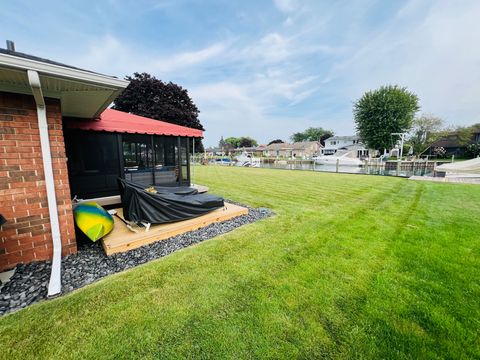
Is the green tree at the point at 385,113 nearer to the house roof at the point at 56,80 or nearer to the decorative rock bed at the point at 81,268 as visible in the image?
the decorative rock bed at the point at 81,268

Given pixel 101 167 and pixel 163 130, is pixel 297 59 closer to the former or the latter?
pixel 163 130

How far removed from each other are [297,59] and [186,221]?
1550 cm

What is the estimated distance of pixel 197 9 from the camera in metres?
9.05

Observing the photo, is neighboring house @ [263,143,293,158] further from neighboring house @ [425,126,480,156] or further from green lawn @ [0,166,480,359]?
green lawn @ [0,166,480,359]

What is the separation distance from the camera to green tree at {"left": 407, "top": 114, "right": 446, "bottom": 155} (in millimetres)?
29969

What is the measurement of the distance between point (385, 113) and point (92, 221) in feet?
104

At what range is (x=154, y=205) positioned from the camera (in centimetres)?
349

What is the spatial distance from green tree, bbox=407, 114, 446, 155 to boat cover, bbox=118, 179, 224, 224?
1495 inches

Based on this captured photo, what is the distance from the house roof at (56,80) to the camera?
1.97 m

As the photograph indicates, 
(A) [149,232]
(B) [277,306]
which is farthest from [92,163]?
(B) [277,306]

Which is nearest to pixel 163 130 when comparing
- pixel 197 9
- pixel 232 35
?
pixel 197 9

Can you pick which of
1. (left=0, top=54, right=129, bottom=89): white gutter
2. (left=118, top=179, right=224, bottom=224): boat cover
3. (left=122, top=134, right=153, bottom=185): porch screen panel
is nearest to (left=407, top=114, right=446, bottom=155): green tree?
(left=122, top=134, right=153, bottom=185): porch screen panel

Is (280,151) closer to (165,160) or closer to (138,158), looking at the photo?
(165,160)

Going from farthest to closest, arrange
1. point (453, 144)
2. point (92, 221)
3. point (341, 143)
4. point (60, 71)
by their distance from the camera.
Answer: point (341, 143), point (453, 144), point (92, 221), point (60, 71)
